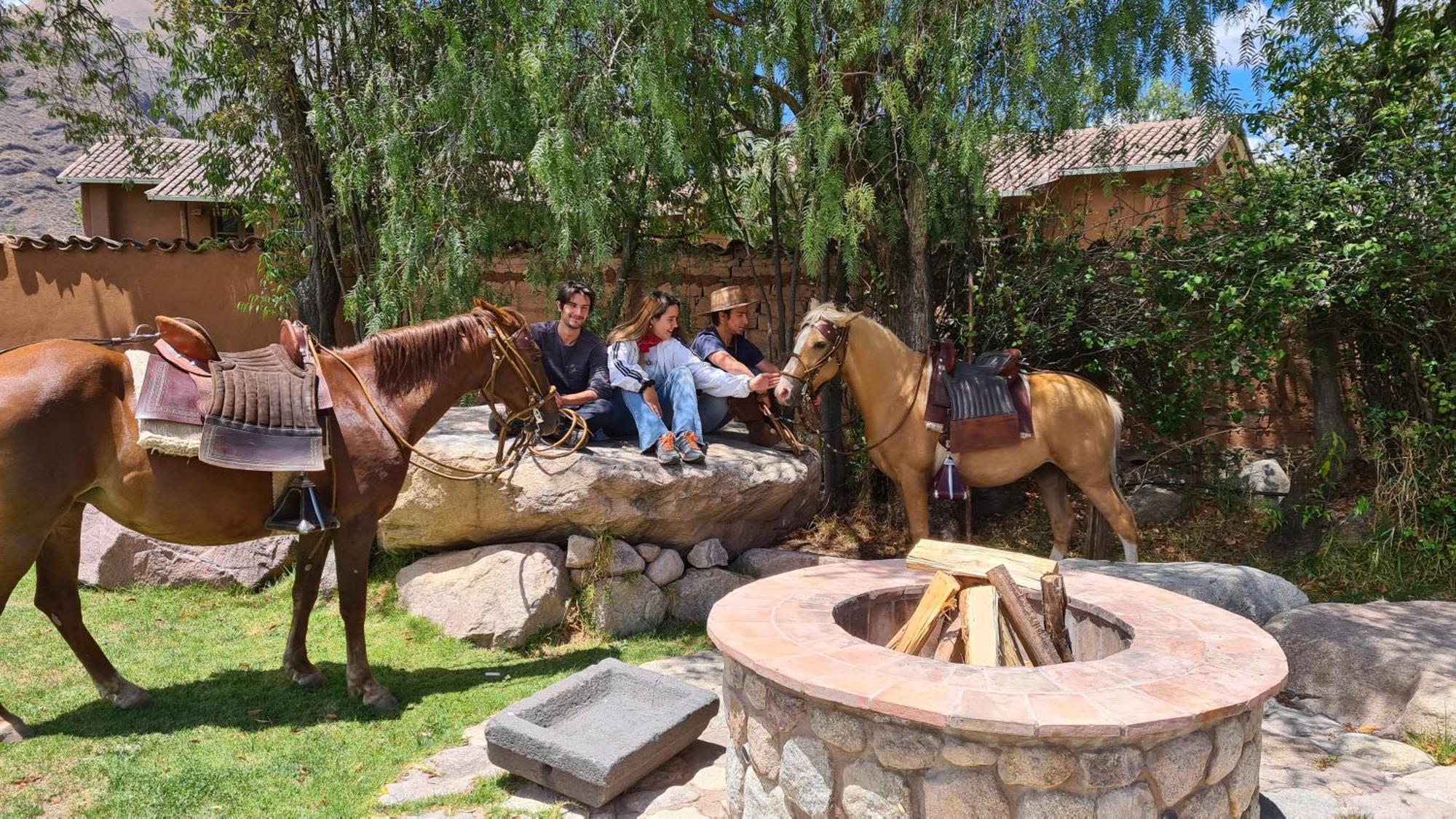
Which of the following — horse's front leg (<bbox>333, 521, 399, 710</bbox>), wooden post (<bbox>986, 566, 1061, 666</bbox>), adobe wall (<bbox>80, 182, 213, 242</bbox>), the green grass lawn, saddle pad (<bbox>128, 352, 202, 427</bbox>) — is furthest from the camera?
adobe wall (<bbox>80, 182, 213, 242</bbox>)

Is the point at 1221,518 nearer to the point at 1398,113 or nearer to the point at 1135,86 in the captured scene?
the point at 1398,113

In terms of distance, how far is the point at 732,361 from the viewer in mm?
6551

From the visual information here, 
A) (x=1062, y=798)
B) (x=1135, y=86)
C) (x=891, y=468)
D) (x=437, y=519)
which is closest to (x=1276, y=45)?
(x=1135, y=86)

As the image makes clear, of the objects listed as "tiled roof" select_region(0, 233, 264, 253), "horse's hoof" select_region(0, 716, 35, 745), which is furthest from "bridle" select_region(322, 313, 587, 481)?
"tiled roof" select_region(0, 233, 264, 253)

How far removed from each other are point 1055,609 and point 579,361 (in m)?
3.83

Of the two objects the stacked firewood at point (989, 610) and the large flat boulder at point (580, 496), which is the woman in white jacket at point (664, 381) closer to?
the large flat boulder at point (580, 496)

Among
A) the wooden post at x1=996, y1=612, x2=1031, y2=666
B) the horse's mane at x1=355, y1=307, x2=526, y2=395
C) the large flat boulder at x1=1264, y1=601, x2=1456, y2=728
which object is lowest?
the large flat boulder at x1=1264, y1=601, x2=1456, y2=728

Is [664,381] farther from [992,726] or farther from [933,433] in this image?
[992,726]

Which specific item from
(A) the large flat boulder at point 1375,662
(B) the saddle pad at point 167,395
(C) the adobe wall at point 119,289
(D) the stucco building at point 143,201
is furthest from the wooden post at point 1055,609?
(D) the stucco building at point 143,201

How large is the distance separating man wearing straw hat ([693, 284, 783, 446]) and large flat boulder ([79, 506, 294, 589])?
10.3 ft

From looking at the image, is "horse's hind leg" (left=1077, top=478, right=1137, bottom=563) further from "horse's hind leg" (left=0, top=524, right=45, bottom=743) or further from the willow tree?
"horse's hind leg" (left=0, top=524, right=45, bottom=743)

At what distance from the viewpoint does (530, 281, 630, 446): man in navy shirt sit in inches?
241

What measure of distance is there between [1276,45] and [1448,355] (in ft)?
8.27

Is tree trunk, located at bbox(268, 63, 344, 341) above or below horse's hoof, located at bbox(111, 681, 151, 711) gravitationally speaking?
above
